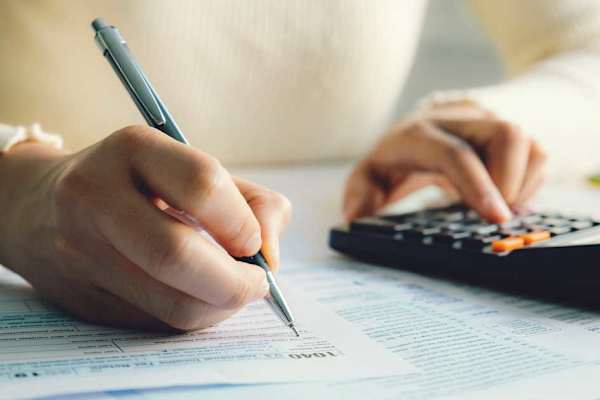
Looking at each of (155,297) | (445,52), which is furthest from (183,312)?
(445,52)

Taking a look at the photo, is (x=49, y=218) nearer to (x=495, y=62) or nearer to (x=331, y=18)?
(x=331, y=18)

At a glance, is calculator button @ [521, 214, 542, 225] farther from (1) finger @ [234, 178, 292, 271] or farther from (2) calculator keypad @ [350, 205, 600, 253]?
(1) finger @ [234, 178, 292, 271]

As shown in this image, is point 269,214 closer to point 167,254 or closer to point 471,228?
point 167,254

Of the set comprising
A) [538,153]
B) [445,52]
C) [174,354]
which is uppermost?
[445,52]

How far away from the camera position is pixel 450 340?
29 cm

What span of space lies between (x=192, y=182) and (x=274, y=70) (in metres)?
0.45

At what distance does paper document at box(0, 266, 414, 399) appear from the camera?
9.3 inches

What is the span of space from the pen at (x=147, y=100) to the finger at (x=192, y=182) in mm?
24

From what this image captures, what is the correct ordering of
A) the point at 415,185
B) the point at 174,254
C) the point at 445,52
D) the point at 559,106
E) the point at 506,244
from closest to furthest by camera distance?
the point at 174,254 < the point at 506,244 < the point at 415,185 < the point at 559,106 < the point at 445,52

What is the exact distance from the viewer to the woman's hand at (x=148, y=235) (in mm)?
259

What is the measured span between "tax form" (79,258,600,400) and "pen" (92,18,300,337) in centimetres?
4

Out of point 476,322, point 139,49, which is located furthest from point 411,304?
point 139,49

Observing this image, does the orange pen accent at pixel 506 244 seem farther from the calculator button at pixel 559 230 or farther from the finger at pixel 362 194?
the finger at pixel 362 194

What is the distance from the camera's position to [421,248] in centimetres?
41
